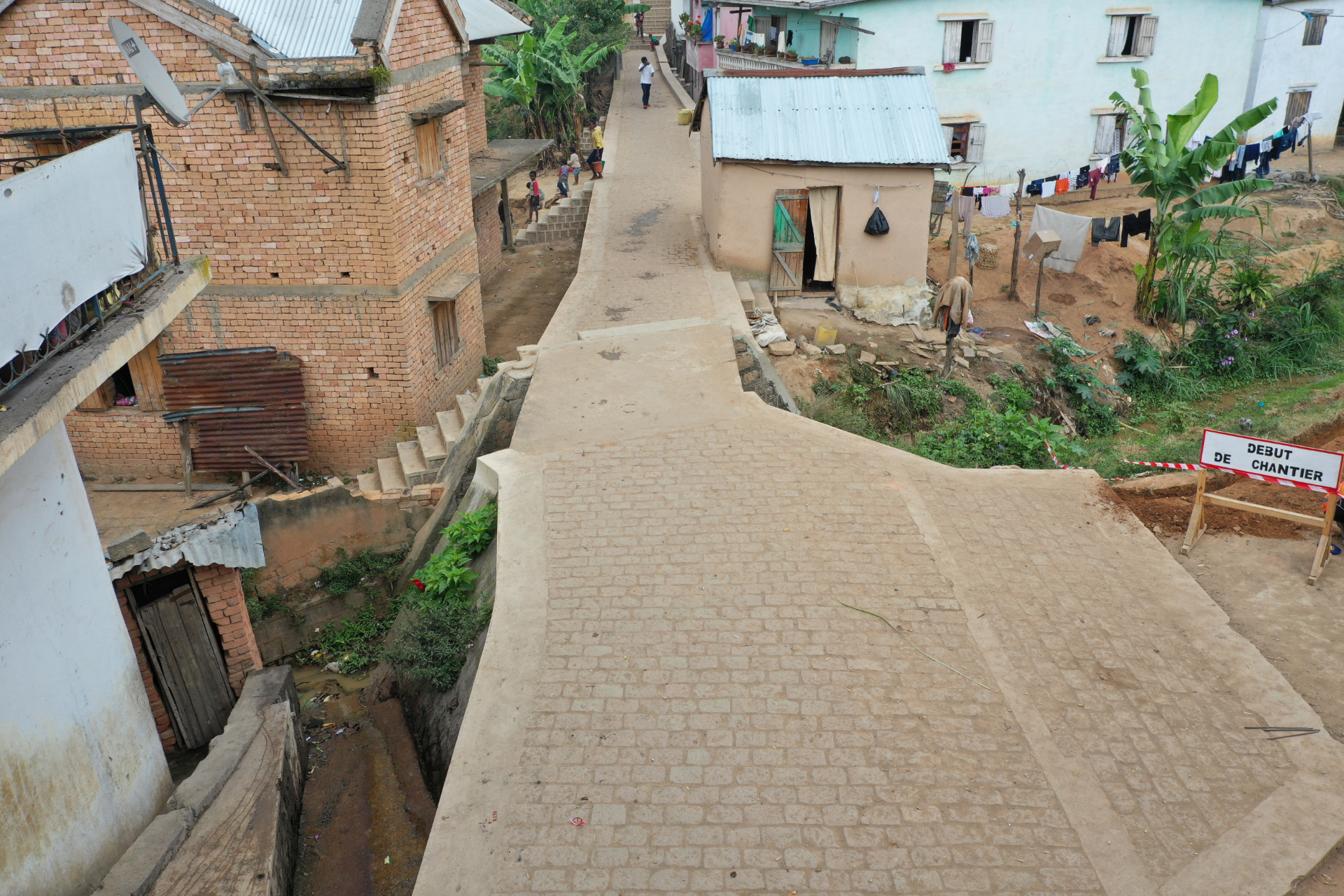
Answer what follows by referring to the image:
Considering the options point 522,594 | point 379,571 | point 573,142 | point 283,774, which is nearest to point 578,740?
point 522,594

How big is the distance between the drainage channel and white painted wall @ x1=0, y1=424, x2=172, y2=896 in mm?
1215

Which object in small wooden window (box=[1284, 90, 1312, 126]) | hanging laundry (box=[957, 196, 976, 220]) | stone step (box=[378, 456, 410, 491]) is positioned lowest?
stone step (box=[378, 456, 410, 491])

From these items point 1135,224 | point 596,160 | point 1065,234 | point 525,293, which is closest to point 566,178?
point 596,160

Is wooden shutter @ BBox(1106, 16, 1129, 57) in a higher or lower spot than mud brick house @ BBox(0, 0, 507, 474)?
higher

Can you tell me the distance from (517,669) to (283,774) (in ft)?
6.90

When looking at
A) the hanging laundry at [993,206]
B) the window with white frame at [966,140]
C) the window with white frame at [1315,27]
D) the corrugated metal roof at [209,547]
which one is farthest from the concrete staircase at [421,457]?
the window with white frame at [1315,27]

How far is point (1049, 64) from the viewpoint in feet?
83.9

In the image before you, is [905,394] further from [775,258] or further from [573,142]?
[573,142]

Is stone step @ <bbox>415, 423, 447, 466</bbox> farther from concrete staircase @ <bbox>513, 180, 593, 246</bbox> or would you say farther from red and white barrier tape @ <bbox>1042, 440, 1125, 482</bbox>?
concrete staircase @ <bbox>513, 180, 593, 246</bbox>

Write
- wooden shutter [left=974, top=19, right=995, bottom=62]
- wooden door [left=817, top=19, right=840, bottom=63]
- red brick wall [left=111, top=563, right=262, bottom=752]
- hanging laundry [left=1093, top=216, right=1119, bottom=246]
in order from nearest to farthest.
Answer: red brick wall [left=111, top=563, right=262, bottom=752], hanging laundry [left=1093, top=216, right=1119, bottom=246], wooden door [left=817, top=19, right=840, bottom=63], wooden shutter [left=974, top=19, right=995, bottom=62]

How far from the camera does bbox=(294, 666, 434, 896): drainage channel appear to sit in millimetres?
6582

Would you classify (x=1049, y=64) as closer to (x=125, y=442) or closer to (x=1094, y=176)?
A: (x=1094, y=176)

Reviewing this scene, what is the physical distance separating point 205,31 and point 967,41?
20.7m

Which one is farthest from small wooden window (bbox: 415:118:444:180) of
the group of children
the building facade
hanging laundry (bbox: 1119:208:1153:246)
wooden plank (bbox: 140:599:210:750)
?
the building facade
